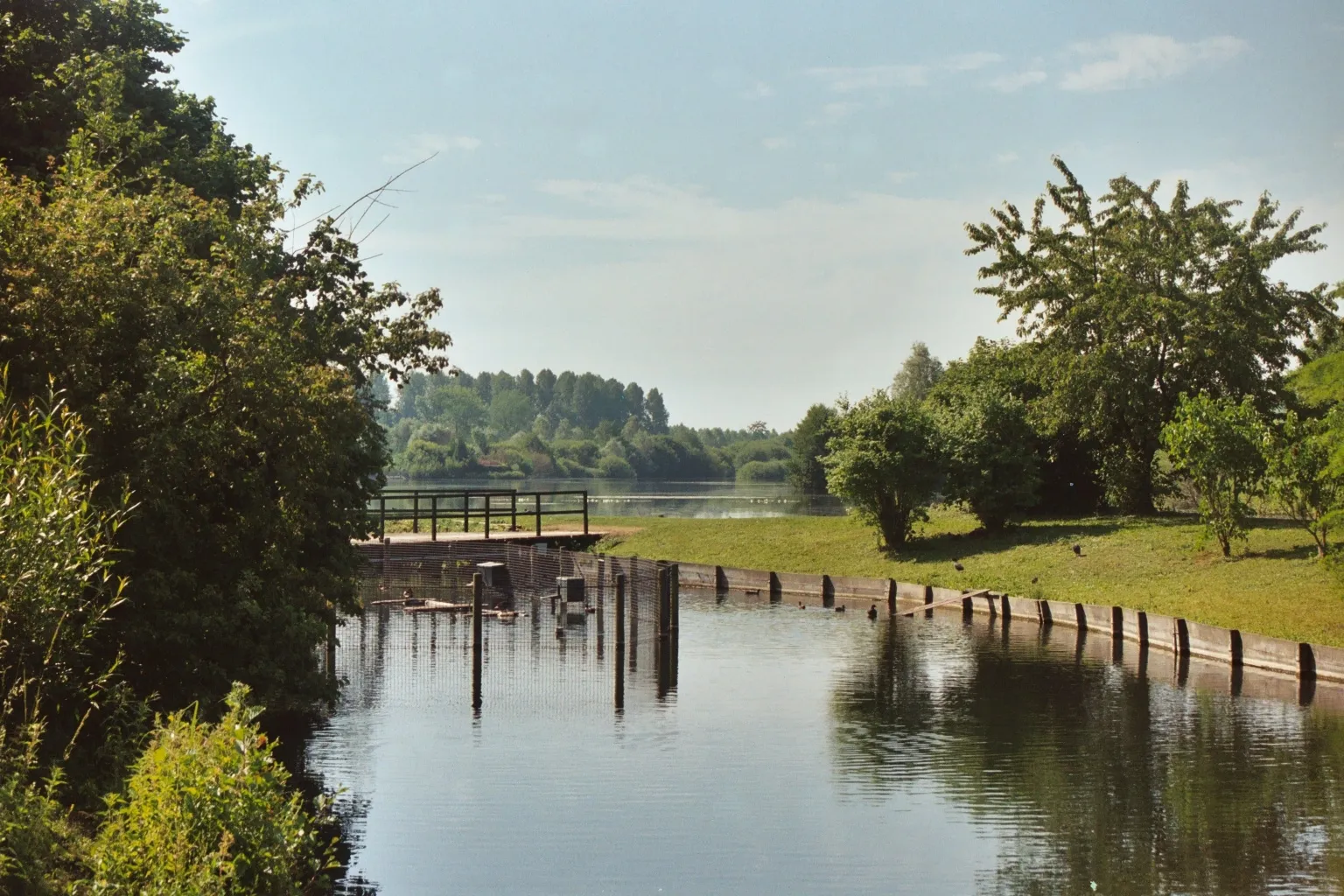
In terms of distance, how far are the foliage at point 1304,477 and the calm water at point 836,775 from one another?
348 inches

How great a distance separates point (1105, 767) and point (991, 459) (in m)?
29.3

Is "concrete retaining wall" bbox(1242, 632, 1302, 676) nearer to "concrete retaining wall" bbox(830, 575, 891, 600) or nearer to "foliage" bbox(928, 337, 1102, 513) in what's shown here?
"concrete retaining wall" bbox(830, 575, 891, 600)

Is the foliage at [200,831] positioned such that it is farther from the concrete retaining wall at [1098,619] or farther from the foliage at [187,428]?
the concrete retaining wall at [1098,619]

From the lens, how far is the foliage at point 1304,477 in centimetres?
3741

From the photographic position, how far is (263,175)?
107 ft

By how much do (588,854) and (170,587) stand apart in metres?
6.50

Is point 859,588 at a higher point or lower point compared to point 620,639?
lower

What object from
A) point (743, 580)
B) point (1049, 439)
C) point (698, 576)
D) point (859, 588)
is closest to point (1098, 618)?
point (859, 588)

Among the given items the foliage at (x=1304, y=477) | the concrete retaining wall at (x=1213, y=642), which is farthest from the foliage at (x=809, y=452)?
the concrete retaining wall at (x=1213, y=642)

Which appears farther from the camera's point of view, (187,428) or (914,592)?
(914,592)

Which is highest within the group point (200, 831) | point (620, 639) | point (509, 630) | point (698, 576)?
point (200, 831)

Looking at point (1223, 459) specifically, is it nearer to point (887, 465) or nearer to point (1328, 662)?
point (887, 465)

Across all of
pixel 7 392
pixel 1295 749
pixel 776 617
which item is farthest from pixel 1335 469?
pixel 7 392

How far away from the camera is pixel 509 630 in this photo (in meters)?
37.5
